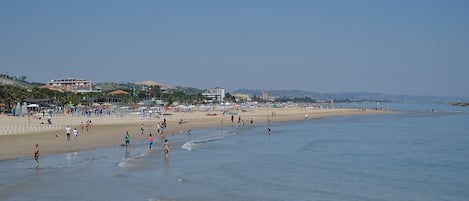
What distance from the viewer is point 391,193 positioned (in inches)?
615

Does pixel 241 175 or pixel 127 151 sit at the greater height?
pixel 127 151

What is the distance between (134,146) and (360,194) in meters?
16.3

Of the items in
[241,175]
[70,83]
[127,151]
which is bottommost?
[241,175]

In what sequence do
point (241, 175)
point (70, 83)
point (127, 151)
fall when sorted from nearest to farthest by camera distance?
1. point (241, 175)
2. point (127, 151)
3. point (70, 83)

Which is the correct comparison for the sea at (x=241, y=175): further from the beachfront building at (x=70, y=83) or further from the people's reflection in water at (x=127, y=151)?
the beachfront building at (x=70, y=83)

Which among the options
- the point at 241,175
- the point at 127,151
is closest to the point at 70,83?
the point at 127,151

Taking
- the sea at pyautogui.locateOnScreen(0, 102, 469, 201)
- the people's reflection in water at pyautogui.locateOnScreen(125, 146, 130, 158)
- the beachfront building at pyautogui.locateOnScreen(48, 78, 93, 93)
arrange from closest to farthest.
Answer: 1. the sea at pyautogui.locateOnScreen(0, 102, 469, 201)
2. the people's reflection in water at pyautogui.locateOnScreen(125, 146, 130, 158)
3. the beachfront building at pyautogui.locateOnScreen(48, 78, 93, 93)

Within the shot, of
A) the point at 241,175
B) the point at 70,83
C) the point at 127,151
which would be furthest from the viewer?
the point at 70,83

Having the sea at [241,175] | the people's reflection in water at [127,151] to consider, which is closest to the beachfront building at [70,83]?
the people's reflection in water at [127,151]

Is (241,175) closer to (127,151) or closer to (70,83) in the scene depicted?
(127,151)

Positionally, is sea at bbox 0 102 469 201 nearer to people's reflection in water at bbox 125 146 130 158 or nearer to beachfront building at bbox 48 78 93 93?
people's reflection in water at bbox 125 146 130 158

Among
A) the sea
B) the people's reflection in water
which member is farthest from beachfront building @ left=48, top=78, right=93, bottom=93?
the sea

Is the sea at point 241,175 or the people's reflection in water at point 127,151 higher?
the people's reflection in water at point 127,151

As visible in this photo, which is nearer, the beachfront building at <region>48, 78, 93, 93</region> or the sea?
the sea
